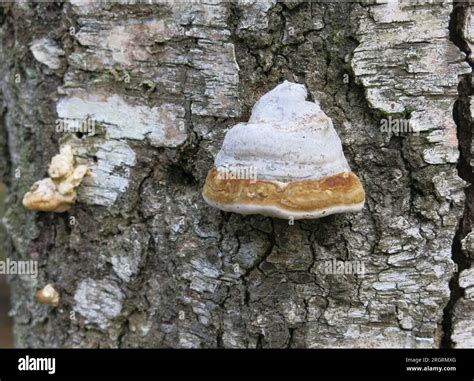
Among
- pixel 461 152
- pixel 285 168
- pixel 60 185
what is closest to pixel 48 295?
pixel 60 185

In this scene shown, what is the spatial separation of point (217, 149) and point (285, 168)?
56 cm

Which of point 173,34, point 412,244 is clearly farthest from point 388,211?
point 173,34

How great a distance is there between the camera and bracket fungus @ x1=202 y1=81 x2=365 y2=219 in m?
2.29

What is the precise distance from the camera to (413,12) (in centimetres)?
262

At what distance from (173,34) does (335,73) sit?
0.84 meters

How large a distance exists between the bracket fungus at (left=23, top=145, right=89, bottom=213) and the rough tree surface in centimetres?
7

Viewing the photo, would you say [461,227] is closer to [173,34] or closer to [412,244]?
[412,244]

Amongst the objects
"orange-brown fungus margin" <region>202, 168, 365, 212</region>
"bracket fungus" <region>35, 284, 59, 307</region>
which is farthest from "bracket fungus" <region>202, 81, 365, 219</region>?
"bracket fungus" <region>35, 284, 59, 307</region>

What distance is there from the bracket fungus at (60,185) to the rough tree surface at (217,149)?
7 centimetres

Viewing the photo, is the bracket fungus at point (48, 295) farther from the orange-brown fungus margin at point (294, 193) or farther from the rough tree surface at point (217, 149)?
the orange-brown fungus margin at point (294, 193)

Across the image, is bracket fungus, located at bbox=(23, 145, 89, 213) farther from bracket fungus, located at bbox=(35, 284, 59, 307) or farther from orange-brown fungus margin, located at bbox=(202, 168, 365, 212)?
orange-brown fungus margin, located at bbox=(202, 168, 365, 212)

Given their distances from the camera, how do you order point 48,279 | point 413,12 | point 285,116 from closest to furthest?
1. point 285,116
2. point 413,12
3. point 48,279

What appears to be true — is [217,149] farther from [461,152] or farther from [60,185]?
[461,152]

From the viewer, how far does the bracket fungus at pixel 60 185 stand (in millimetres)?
2963
